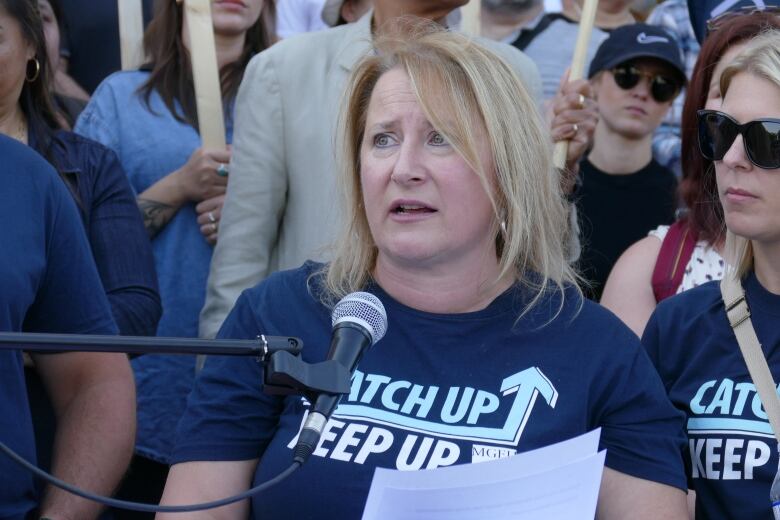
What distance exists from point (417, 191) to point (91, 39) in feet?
9.60

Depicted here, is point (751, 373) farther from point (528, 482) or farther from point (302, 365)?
point (302, 365)

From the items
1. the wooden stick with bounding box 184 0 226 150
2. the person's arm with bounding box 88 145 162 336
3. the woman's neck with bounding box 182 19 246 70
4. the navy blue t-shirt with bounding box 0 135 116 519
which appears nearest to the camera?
the navy blue t-shirt with bounding box 0 135 116 519

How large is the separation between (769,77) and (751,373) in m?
0.70

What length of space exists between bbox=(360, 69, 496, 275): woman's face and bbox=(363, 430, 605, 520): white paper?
73 cm

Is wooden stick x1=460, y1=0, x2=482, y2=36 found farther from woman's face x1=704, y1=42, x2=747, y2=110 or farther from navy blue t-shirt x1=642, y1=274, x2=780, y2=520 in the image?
navy blue t-shirt x1=642, y1=274, x2=780, y2=520

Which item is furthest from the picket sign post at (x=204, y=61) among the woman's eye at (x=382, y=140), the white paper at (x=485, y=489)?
the white paper at (x=485, y=489)

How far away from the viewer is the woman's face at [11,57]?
138 inches

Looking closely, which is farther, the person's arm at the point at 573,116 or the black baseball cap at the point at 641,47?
the black baseball cap at the point at 641,47

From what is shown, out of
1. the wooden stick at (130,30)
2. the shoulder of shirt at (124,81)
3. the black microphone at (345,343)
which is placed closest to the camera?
Answer: the black microphone at (345,343)

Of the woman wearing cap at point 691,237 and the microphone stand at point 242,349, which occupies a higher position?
the microphone stand at point 242,349

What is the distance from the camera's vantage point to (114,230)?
3.67m

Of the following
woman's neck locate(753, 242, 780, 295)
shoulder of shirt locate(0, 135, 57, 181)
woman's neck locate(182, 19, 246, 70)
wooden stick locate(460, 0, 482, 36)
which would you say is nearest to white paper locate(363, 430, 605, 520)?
woman's neck locate(753, 242, 780, 295)

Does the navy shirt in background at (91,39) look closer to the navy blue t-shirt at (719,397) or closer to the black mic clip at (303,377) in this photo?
the navy blue t-shirt at (719,397)

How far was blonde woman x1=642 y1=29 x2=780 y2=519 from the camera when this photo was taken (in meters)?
2.85
